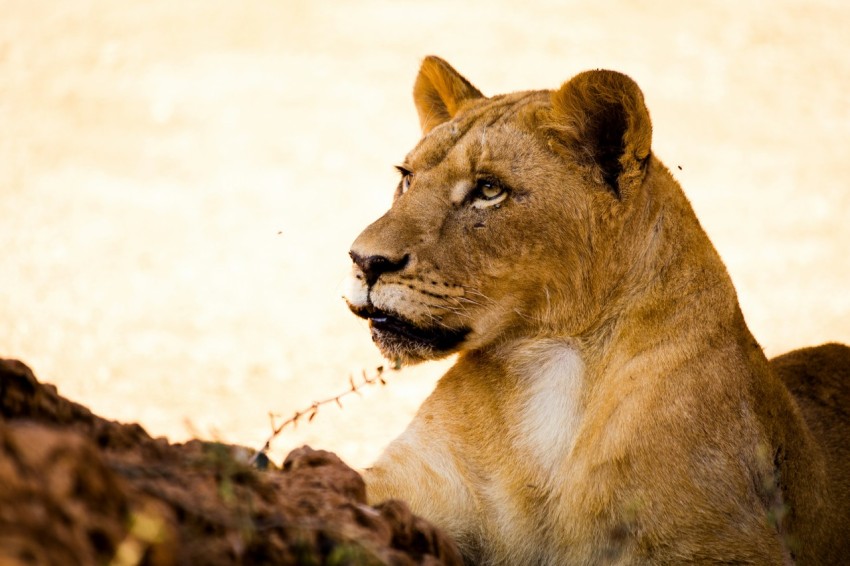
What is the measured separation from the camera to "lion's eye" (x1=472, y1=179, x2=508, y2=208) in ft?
12.5

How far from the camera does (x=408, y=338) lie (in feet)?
12.1

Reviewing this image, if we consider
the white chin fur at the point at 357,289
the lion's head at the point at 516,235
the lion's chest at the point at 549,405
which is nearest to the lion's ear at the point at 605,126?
the lion's head at the point at 516,235

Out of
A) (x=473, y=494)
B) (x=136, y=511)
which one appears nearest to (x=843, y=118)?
(x=473, y=494)

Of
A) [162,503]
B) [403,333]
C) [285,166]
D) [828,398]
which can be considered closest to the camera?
[162,503]

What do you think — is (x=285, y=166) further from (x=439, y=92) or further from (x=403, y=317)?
(x=403, y=317)

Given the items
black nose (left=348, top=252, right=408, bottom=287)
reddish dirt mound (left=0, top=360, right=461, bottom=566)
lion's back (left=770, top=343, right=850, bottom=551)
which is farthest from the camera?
lion's back (left=770, top=343, right=850, bottom=551)

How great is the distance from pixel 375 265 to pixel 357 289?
0.10 m

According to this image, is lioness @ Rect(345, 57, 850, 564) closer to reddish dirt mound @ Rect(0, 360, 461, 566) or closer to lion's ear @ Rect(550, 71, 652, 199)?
lion's ear @ Rect(550, 71, 652, 199)

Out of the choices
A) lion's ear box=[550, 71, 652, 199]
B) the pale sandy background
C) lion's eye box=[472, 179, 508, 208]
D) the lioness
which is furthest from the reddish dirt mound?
the pale sandy background

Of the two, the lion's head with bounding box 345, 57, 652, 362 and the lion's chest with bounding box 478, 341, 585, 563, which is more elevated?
the lion's head with bounding box 345, 57, 652, 362

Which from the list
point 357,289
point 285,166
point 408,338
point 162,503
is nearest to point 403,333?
point 408,338

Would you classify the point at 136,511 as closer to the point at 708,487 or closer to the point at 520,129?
the point at 708,487

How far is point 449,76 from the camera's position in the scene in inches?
182

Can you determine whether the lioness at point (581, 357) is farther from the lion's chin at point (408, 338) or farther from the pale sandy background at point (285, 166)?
the pale sandy background at point (285, 166)
